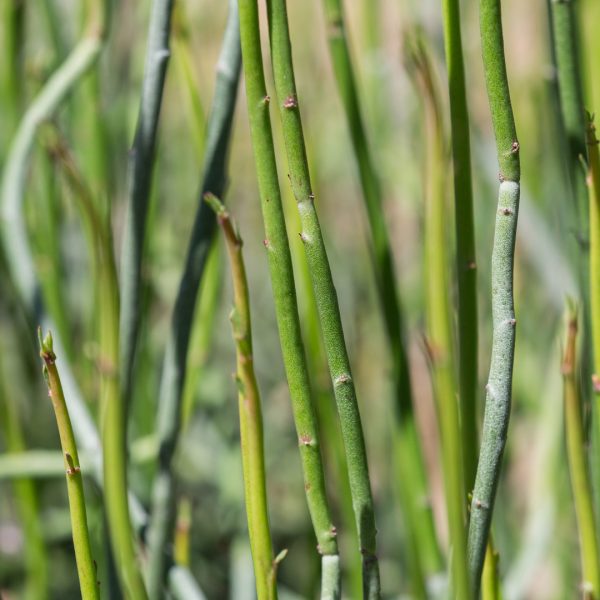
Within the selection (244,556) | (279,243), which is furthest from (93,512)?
(279,243)

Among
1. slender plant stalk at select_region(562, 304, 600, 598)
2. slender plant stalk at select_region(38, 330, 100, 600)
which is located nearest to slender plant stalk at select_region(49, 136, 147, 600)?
slender plant stalk at select_region(38, 330, 100, 600)

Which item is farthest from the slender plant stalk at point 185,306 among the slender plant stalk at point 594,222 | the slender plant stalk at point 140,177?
the slender plant stalk at point 594,222

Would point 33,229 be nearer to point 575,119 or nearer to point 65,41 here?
point 65,41

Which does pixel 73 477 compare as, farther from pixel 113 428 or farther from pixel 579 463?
pixel 579 463

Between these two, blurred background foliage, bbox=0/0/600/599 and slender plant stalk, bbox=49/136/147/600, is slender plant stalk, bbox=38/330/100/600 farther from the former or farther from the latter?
blurred background foliage, bbox=0/0/600/599

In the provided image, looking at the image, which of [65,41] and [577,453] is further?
[65,41]
